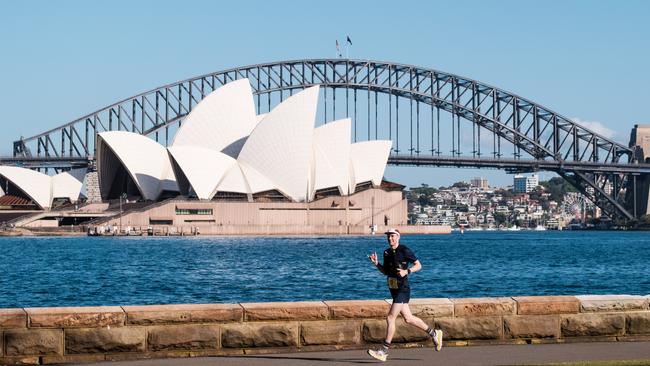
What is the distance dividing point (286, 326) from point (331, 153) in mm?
100590

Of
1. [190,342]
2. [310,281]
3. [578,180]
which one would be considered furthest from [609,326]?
[578,180]

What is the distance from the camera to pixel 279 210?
113m

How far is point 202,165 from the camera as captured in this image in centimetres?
10881

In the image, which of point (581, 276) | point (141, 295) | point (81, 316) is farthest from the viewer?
point (581, 276)

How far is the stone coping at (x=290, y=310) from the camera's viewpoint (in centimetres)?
1291

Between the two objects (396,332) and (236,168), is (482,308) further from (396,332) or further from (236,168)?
(236,168)

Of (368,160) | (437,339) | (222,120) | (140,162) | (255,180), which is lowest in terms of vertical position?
(437,339)

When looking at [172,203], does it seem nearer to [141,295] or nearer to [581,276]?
[581,276]

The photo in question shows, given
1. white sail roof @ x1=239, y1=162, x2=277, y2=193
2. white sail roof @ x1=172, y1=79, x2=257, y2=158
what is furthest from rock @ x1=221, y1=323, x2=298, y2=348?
white sail roof @ x1=239, y1=162, x2=277, y2=193

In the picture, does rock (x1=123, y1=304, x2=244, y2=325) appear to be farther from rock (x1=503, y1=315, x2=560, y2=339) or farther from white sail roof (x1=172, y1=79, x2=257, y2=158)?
white sail roof (x1=172, y1=79, x2=257, y2=158)

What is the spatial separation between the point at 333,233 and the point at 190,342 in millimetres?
106067

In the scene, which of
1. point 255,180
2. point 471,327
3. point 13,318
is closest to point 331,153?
point 255,180

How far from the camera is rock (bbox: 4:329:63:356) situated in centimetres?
1263

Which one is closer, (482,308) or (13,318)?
(13,318)
